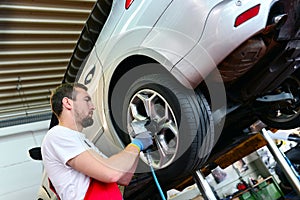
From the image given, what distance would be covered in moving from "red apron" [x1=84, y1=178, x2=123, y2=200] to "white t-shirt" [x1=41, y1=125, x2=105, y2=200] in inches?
0.9

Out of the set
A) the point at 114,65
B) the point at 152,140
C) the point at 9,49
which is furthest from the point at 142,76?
the point at 9,49

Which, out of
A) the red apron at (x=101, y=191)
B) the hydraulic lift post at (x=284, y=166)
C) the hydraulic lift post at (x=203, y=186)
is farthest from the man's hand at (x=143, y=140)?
the hydraulic lift post at (x=284, y=166)

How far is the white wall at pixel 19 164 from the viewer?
391 cm

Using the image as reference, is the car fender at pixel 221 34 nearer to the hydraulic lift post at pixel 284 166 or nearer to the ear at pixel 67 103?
the ear at pixel 67 103

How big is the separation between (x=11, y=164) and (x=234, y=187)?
10.6 ft

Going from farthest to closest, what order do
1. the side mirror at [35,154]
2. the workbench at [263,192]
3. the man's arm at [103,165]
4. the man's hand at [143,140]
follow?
the workbench at [263,192], the side mirror at [35,154], the man's hand at [143,140], the man's arm at [103,165]

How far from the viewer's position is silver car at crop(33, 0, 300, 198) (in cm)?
132

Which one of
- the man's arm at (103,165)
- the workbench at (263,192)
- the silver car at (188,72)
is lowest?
the workbench at (263,192)

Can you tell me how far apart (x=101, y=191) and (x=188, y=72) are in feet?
2.26

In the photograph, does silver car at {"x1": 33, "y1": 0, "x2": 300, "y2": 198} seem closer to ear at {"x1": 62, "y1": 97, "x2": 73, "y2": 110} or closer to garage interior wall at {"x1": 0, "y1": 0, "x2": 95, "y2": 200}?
ear at {"x1": 62, "y1": 97, "x2": 73, "y2": 110}

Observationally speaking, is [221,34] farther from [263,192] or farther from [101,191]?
[263,192]

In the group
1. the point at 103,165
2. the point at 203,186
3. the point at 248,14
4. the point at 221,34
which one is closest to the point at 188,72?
the point at 221,34

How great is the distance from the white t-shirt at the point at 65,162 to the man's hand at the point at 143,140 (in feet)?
0.77

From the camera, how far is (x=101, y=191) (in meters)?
1.50
